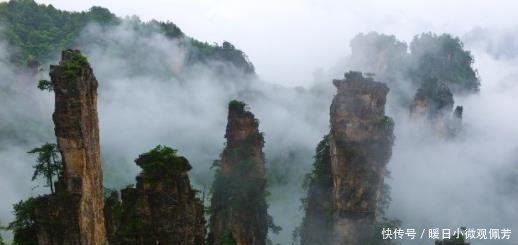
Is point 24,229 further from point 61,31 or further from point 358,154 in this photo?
point 61,31

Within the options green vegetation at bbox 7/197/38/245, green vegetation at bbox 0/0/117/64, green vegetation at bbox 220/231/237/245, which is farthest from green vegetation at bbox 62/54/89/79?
green vegetation at bbox 0/0/117/64

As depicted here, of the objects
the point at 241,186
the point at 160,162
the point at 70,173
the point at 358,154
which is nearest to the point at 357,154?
the point at 358,154

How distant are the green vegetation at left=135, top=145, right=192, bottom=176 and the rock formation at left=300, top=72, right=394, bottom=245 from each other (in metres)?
22.9

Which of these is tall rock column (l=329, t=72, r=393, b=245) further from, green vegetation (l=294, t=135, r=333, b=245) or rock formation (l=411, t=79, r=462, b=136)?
rock formation (l=411, t=79, r=462, b=136)

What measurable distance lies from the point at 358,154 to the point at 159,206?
959 inches

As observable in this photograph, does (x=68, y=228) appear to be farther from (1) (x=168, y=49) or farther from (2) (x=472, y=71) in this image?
(2) (x=472, y=71)

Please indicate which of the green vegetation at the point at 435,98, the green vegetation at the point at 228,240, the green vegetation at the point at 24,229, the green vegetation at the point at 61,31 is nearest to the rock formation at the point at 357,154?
the green vegetation at the point at 228,240

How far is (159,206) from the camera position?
32344mm

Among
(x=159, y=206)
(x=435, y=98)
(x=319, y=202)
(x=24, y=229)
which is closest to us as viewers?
(x=159, y=206)

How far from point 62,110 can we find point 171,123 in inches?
2745

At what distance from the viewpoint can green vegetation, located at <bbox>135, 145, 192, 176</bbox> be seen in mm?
32594

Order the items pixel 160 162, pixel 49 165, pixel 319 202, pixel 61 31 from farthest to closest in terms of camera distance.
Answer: pixel 61 31 → pixel 319 202 → pixel 49 165 → pixel 160 162

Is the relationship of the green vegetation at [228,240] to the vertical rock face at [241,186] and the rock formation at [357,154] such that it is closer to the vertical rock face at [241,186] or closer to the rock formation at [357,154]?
the vertical rock face at [241,186]

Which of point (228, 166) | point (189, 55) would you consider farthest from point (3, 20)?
point (228, 166)
